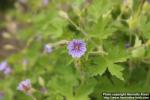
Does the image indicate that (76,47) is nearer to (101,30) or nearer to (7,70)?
(101,30)

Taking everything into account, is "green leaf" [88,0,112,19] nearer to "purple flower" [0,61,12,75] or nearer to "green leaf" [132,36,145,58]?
"green leaf" [132,36,145,58]

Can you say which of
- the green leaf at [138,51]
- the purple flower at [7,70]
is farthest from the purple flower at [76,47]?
the purple flower at [7,70]

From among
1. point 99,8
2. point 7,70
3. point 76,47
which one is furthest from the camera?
point 7,70

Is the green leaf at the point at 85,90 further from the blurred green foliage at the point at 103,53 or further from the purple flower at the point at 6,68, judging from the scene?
the purple flower at the point at 6,68

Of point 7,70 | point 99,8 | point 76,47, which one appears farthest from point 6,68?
point 76,47

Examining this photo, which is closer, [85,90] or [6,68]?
[85,90]

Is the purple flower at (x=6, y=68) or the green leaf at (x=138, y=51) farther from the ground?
the purple flower at (x=6, y=68)

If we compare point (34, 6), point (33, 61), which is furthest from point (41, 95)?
point (34, 6)

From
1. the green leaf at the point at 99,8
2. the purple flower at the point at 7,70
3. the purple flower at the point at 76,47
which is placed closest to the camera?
the purple flower at the point at 76,47

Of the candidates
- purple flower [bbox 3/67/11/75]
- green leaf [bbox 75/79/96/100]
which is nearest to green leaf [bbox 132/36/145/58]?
green leaf [bbox 75/79/96/100]
